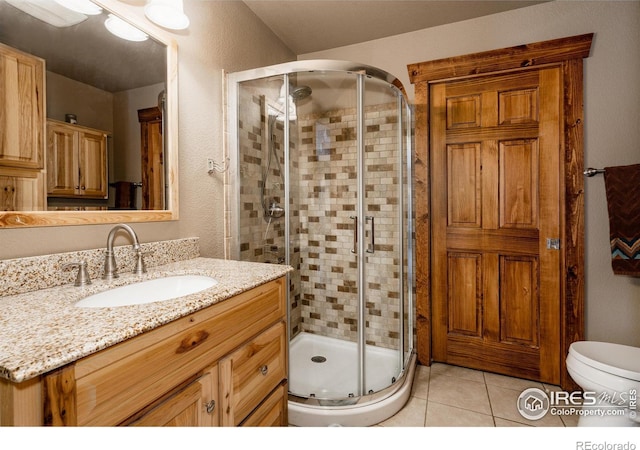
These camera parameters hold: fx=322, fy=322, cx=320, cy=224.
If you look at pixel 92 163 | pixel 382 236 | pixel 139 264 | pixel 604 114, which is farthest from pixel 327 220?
pixel 604 114

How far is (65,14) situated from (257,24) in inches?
51.7

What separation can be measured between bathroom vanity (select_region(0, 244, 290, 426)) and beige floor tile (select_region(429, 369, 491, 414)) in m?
1.11

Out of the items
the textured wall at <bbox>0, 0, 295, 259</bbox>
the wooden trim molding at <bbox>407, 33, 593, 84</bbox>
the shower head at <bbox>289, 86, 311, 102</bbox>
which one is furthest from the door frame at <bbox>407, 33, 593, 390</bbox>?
the textured wall at <bbox>0, 0, 295, 259</bbox>

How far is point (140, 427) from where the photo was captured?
72 centimetres

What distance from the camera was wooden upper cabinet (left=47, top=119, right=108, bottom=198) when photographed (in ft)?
3.60

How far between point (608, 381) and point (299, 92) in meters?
2.04

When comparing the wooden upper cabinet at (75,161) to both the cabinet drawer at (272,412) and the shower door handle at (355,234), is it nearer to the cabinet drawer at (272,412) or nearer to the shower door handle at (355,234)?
the cabinet drawer at (272,412)

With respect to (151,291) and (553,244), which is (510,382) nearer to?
(553,244)

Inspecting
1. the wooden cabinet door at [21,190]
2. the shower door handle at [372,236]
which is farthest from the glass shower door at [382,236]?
the wooden cabinet door at [21,190]

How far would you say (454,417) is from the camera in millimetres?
1737
